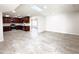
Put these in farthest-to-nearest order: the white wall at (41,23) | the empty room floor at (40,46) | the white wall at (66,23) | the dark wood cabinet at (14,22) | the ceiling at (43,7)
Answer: the dark wood cabinet at (14,22) → the white wall at (41,23) → the white wall at (66,23) → the empty room floor at (40,46) → the ceiling at (43,7)

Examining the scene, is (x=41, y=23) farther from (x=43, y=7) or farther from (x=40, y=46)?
(x=43, y=7)

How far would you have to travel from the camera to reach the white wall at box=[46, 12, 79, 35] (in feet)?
26.7

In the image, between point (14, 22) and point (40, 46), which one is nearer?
point (40, 46)

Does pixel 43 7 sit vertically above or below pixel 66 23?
above

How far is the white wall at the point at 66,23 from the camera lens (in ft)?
26.7

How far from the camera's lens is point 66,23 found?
878cm

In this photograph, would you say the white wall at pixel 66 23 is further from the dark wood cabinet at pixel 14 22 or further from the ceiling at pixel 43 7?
the dark wood cabinet at pixel 14 22

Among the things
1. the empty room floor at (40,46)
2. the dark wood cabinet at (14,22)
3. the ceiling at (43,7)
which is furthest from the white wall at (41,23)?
the ceiling at (43,7)

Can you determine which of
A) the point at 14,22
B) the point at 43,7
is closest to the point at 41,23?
the point at 14,22

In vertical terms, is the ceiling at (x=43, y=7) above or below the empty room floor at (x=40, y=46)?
above

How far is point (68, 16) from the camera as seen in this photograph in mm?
8562

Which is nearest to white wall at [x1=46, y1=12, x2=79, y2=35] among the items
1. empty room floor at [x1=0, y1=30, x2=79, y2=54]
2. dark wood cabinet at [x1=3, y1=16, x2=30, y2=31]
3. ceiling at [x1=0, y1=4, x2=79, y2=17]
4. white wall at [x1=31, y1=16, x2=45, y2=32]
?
white wall at [x1=31, y1=16, x2=45, y2=32]
